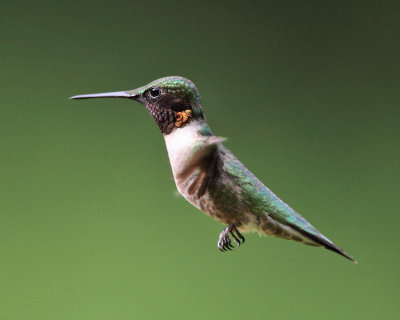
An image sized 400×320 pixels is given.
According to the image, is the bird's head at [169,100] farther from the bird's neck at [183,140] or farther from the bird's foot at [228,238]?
the bird's foot at [228,238]

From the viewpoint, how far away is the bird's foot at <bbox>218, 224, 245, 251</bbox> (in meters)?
0.71

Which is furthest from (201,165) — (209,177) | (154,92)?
(154,92)

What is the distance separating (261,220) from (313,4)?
4.88 ft

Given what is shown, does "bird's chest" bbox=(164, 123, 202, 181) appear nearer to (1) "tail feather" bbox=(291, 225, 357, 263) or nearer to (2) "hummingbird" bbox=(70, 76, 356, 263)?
(2) "hummingbird" bbox=(70, 76, 356, 263)

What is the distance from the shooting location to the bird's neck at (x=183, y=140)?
2.15 feet

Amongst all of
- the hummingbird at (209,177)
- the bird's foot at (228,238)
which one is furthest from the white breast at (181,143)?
the bird's foot at (228,238)

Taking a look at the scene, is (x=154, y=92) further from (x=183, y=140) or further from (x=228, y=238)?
Result: (x=228, y=238)

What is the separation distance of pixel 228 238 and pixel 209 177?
13cm

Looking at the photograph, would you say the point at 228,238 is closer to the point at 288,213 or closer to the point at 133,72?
the point at 288,213

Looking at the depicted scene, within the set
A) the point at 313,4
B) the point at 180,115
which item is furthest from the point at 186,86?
the point at 313,4

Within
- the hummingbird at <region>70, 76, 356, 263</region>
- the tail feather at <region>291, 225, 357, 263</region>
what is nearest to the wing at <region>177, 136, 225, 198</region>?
the hummingbird at <region>70, 76, 356, 263</region>

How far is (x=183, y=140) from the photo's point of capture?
0.68 metres

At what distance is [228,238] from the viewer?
723mm

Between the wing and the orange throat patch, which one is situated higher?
the orange throat patch
